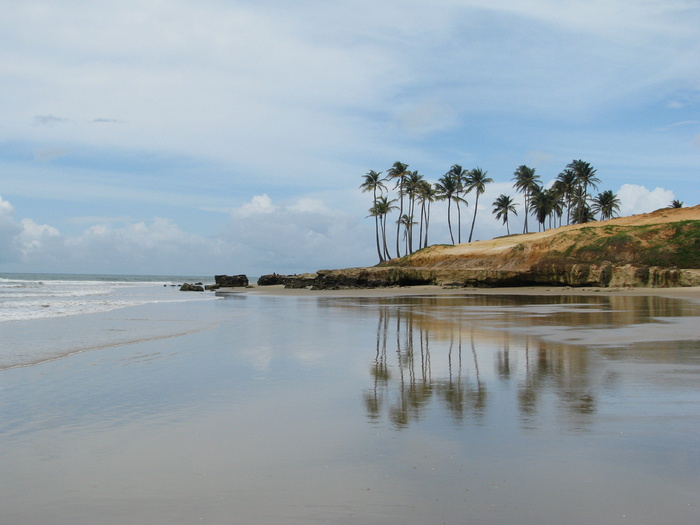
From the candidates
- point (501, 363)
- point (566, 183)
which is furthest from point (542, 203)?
point (501, 363)

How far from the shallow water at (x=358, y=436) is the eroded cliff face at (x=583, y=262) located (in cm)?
2880

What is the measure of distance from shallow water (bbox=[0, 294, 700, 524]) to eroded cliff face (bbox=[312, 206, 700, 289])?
2880 cm

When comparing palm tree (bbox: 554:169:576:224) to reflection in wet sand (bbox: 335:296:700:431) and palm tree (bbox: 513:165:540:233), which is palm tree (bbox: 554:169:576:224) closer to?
palm tree (bbox: 513:165:540:233)

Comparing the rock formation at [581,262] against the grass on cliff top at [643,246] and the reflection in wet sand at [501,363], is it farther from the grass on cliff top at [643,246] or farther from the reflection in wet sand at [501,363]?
the reflection in wet sand at [501,363]

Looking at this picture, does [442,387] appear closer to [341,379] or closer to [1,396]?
[341,379]

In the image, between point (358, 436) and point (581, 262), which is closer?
point (358, 436)

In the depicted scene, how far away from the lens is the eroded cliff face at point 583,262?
3759 cm

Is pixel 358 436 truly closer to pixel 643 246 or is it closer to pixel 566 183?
pixel 643 246

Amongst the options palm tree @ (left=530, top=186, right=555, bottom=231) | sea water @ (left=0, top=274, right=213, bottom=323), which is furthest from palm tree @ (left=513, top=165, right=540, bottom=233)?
sea water @ (left=0, top=274, right=213, bottom=323)

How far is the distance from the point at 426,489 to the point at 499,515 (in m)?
0.61

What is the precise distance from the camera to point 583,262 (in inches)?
1594

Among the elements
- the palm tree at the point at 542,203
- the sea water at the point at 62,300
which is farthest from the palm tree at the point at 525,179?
the sea water at the point at 62,300

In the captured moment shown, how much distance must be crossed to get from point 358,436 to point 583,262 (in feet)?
128

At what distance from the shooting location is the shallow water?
3.85 m
